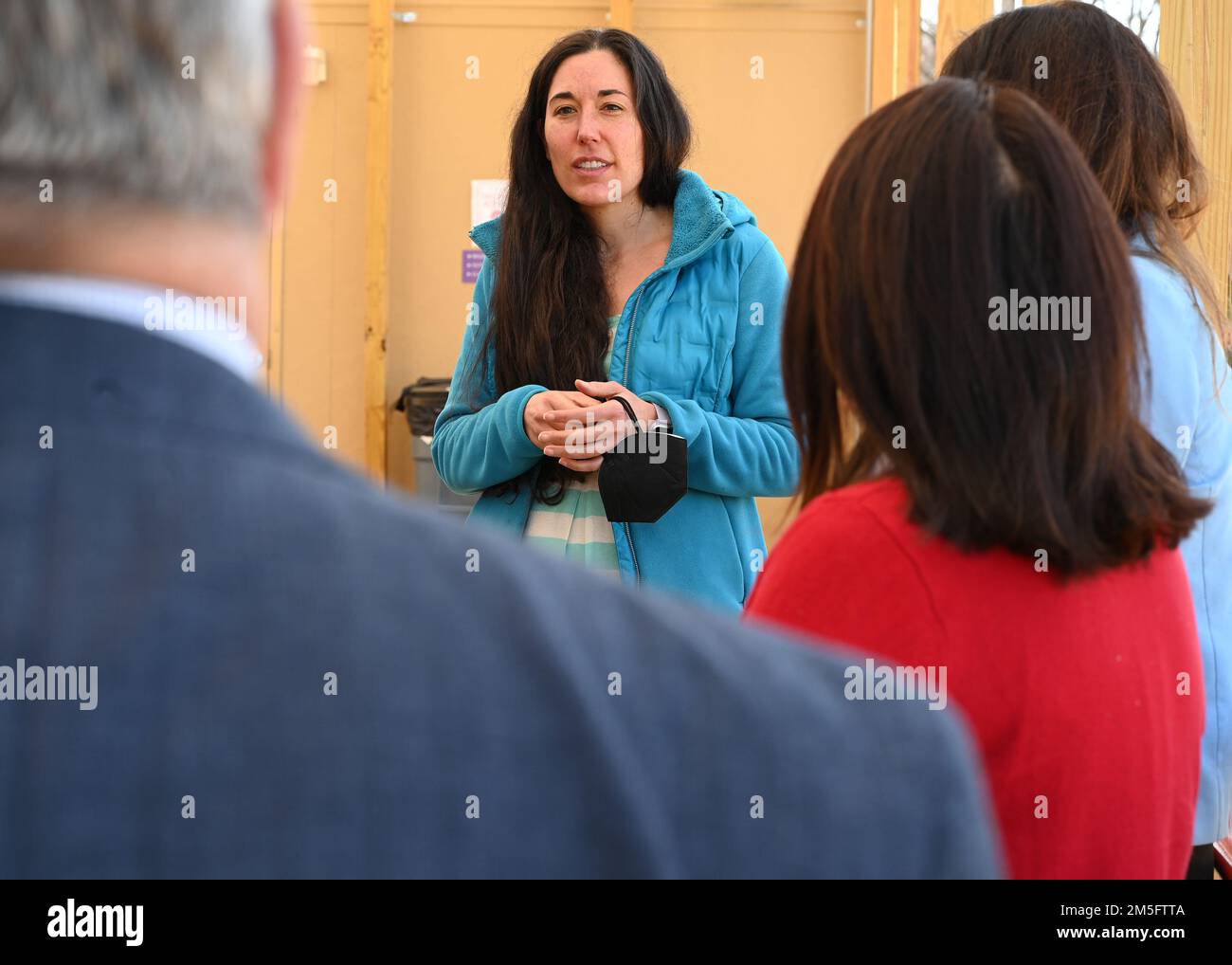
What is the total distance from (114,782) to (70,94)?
0.23m

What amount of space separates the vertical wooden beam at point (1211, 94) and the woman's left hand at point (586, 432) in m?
1.23

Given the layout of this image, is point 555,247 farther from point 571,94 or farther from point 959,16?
point 959,16

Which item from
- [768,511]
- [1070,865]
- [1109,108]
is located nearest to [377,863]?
[1070,865]

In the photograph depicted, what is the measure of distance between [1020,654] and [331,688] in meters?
0.67

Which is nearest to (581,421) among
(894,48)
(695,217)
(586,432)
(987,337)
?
(586,432)

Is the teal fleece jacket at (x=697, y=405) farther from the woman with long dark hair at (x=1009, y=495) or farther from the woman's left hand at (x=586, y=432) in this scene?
the woman with long dark hair at (x=1009, y=495)

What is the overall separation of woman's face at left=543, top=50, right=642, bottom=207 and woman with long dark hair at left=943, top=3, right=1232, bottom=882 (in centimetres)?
76

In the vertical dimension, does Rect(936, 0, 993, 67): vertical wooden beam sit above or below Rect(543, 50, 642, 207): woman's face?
above

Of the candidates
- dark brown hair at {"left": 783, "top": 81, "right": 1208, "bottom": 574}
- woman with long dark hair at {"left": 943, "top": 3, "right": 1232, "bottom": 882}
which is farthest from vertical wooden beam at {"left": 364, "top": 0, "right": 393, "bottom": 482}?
dark brown hair at {"left": 783, "top": 81, "right": 1208, "bottom": 574}

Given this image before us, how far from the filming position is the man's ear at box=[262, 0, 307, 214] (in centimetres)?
53

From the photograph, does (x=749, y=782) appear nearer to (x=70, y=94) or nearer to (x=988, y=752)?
(x=70, y=94)

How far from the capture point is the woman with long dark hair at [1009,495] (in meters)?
1.00

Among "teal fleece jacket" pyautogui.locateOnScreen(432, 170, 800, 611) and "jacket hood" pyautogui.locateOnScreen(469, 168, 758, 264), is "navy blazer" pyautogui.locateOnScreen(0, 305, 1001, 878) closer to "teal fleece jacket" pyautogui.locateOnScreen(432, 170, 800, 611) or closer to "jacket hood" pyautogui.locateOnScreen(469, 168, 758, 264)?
"teal fleece jacket" pyautogui.locateOnScreen(432, 170, 800, 611)

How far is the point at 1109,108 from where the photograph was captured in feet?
5.17
